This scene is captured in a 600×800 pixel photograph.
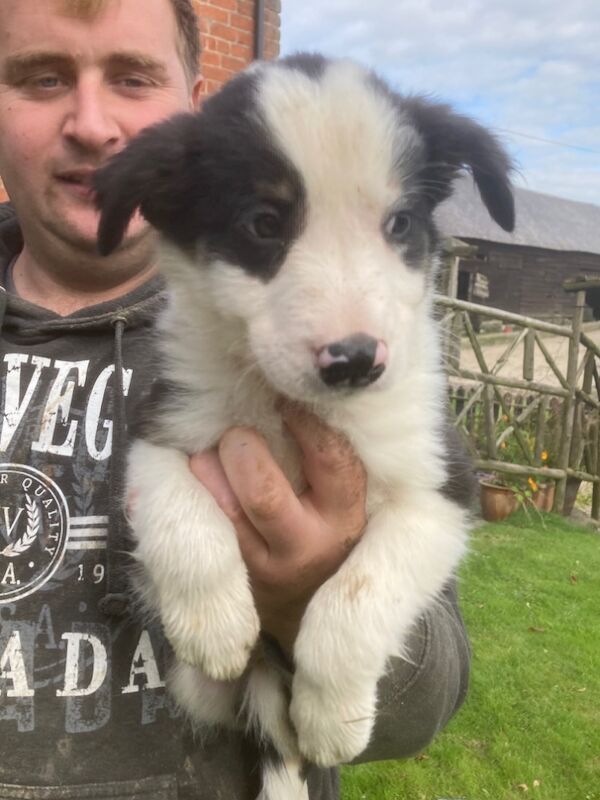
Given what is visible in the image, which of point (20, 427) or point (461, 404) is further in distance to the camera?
point (461, 404)

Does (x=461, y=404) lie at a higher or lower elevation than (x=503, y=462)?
higher

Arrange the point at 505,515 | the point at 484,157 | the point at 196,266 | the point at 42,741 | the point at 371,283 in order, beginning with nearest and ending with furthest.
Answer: the point at 371,283
the point at 42,741
the point at 196,266
the point at 484,157
the point at 505,515

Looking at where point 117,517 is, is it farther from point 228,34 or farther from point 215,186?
point 228,34

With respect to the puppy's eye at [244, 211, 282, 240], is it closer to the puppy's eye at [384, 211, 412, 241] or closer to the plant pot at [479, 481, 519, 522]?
the puppy's eye at [384, 211, 412, 241]

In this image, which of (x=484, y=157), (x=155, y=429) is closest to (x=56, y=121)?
(x=155, y=429)

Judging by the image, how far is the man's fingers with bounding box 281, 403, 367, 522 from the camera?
5.34 feet

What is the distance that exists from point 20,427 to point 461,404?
30.0 feet

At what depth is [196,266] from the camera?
1.75 m

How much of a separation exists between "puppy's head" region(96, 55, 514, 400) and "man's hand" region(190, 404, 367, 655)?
18cm

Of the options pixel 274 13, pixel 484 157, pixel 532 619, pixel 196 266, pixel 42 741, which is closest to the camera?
pixel 42 741

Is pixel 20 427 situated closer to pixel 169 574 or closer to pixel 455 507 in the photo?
pixel 169 574

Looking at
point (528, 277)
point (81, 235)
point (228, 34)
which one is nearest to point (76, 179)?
point (81, 235)

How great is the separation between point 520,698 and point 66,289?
4166mm

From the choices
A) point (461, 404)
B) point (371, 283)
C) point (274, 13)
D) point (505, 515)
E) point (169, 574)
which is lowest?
point (505, 515)
